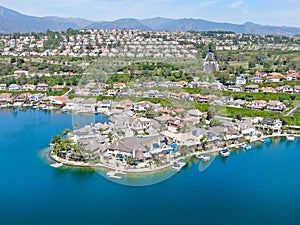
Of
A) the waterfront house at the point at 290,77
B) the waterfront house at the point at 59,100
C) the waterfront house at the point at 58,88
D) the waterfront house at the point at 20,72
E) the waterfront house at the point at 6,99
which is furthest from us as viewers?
the waterfront house at the point at 20,72

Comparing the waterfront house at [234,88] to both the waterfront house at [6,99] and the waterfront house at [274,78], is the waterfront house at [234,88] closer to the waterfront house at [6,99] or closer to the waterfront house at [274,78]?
the waterfront house at [274,78]

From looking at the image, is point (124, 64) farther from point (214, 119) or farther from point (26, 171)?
point (26, 171)

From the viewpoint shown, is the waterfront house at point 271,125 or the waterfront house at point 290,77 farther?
the waterfront house at point 290,77

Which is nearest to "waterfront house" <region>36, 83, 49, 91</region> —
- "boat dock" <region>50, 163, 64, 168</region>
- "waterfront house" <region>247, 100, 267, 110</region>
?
"waterfront house" <region>247, 100, 267, 110</region>

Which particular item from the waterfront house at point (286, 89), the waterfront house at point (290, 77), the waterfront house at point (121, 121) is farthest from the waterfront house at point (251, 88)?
the waterfront house at point (121, 121)

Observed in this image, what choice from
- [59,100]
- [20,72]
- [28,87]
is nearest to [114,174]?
[59,100]

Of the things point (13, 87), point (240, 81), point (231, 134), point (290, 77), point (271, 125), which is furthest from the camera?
point (290, 77)

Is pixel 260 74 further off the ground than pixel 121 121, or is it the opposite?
pixel 260 74

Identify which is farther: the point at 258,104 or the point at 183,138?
the point at 258,104

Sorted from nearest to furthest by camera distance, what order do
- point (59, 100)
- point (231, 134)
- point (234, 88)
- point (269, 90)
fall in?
1. point (231, 134)
2. point (59, 100)
3. point (269, 90)
4. point (234, 88)

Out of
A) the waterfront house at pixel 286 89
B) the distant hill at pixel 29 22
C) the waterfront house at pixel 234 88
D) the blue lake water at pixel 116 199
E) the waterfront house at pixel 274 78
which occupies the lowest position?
the blue lake water at pixel 116 199

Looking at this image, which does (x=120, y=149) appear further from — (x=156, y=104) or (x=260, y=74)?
(x=260, y=74)

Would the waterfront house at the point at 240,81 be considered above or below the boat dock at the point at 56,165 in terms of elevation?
above
